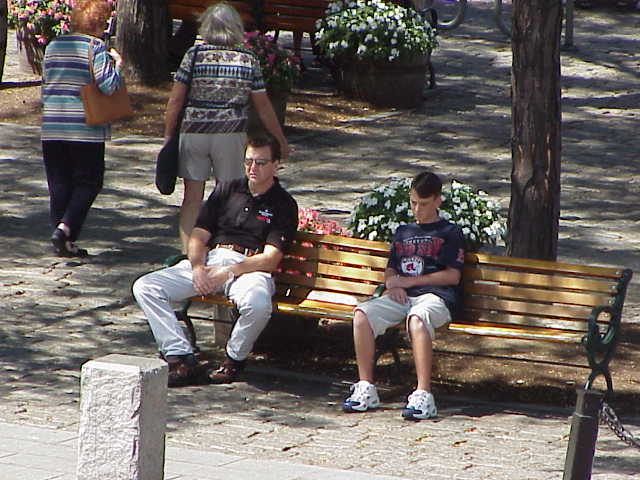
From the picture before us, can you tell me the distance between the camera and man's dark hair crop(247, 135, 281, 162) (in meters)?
7.88

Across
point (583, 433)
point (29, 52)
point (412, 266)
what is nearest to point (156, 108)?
point (29, 52)

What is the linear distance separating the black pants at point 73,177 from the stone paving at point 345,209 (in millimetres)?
337

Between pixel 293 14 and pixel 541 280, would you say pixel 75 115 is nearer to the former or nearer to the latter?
pixel 541 280

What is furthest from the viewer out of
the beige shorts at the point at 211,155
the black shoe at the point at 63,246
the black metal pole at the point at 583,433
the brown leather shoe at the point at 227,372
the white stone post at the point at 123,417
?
the black shoe at the point at 63,246

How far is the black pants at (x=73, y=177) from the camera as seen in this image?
32.7ft

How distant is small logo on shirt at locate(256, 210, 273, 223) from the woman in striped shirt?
2.18 m

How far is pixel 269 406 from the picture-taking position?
7.40 meters

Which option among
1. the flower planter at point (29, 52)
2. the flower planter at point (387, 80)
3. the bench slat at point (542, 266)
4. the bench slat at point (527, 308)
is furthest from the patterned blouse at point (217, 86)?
the flower planter at point (29, 52)

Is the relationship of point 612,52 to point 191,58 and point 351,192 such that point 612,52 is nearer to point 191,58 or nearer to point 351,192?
point 351,192

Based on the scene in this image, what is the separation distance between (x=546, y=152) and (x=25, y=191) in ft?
17.9

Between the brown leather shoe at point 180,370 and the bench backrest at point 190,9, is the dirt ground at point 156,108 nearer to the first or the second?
the bench backrest at point 190,9

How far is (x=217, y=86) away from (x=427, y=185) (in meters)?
2.08

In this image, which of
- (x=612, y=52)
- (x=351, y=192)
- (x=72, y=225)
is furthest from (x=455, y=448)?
(x=612, y=52)

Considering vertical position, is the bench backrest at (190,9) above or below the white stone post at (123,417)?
above
